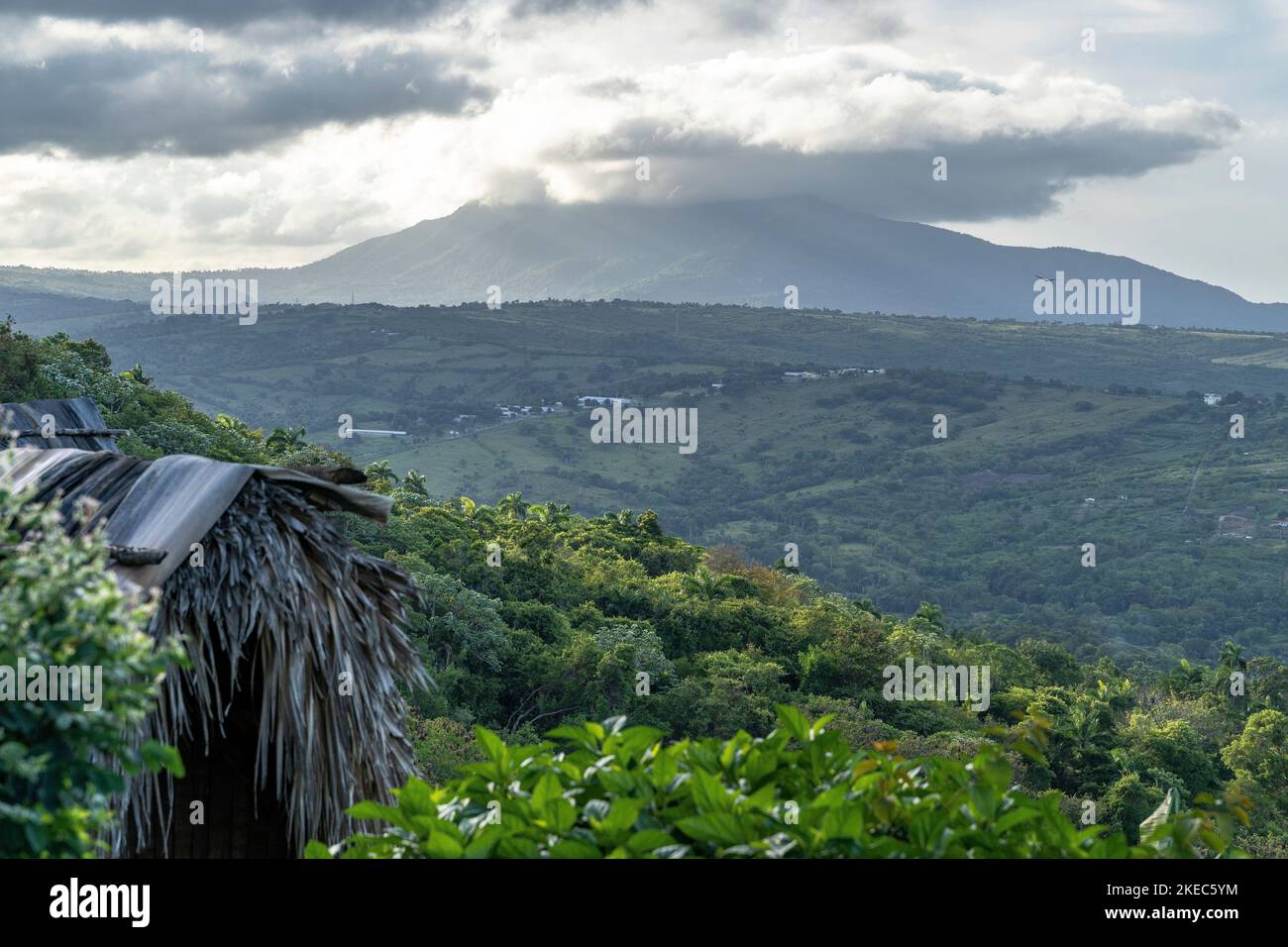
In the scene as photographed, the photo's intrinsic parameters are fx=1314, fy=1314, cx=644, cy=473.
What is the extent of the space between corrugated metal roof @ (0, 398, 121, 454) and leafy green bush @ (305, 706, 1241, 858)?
406 centimetres

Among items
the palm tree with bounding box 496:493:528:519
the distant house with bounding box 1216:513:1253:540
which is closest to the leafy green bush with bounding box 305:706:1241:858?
the palm tree with bounding box 496:493:528:519

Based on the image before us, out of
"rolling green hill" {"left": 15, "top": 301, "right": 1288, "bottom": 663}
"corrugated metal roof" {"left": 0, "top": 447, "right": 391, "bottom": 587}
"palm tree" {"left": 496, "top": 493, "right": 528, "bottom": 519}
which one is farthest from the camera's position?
"rolling green hill" {"left": 15, "top": 301, "right": 1288, "bottom": 663}

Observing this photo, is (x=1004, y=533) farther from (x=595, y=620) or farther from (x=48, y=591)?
(x=48, y=591)

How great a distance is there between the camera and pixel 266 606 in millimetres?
4480

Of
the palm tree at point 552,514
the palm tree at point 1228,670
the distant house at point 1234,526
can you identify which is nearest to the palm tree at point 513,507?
the palm tree at point 552,514

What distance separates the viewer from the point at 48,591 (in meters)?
2.18

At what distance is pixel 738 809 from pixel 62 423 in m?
5.27

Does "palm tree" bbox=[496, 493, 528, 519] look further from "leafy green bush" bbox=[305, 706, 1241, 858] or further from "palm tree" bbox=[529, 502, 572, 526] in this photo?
"leafy green bush" bbox=[305, 706, 1241, 858]

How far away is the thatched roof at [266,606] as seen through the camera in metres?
4.34

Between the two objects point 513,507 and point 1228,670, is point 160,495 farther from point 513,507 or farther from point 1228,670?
point 1228,670

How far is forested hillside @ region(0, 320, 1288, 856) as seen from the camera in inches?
695

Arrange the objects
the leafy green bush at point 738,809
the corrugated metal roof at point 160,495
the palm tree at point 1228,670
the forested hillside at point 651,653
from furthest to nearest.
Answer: the palm tree at point 1228,670 < the forested hillside at point 651,653 < the corrugated metal roof at point 160,495 < the leafy green bush at point 738,809

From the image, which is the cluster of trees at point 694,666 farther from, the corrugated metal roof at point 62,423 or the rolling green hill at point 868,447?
the rolling green hill at point 868,447

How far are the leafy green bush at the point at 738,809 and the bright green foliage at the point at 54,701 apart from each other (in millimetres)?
551
